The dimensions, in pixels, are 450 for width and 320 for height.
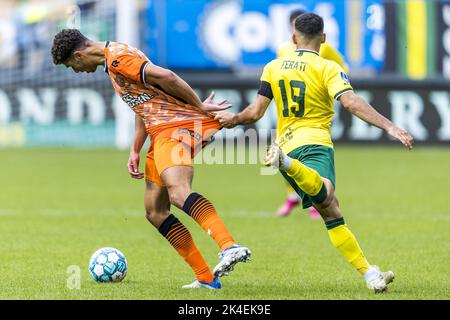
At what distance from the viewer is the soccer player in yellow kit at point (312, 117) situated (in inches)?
280

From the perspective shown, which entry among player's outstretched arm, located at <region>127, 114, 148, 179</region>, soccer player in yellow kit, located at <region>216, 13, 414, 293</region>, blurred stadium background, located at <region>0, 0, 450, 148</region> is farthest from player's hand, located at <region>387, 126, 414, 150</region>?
blurred stadium background, located at <region>0, 0, 450, 148</region>

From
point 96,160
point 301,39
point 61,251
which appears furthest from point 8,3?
point 301,39

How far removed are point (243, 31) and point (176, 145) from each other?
16.1 m

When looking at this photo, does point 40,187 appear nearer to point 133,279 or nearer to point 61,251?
point 61,251

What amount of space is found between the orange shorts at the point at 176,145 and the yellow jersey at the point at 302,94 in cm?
53

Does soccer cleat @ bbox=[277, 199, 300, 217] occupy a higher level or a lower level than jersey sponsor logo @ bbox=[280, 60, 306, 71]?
lower

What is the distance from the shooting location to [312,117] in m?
7.52

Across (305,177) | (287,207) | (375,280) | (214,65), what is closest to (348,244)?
(375,280)

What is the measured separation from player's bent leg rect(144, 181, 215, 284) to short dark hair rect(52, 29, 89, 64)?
1160mm

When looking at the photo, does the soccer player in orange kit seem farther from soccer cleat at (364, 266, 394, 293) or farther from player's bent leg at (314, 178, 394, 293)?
soccer cleat at (364, 266, 394, 293)

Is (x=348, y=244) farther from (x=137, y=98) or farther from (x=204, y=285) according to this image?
(x=137, y=98)

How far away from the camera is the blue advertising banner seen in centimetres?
2309

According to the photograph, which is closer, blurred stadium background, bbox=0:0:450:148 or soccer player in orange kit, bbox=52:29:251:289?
soccer player in orange kit, bbox=52:29:251:289
